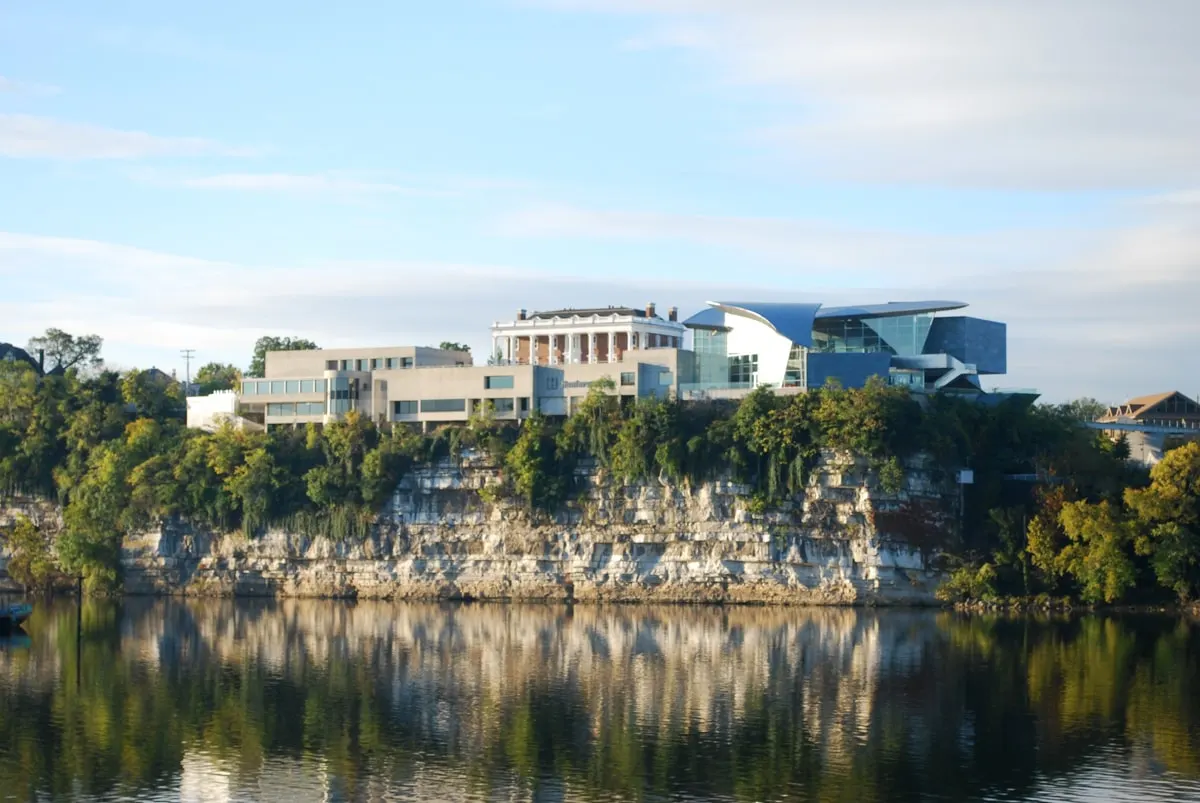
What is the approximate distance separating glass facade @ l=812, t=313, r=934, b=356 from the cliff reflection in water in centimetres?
2882

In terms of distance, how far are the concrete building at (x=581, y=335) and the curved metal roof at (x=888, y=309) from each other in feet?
41.8

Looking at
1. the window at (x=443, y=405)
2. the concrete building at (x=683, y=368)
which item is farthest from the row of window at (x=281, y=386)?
the window at (x=443, y=405)

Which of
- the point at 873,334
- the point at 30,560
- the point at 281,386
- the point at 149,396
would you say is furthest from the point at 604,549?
the point at 149,396

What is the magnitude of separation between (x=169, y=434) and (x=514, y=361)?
84.8ft

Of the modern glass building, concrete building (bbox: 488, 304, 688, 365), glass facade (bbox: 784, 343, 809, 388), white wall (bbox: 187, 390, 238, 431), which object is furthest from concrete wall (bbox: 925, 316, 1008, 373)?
white wall (bbox: 187, 390, 238, 431)

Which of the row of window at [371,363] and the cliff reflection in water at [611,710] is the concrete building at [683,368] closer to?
the row of window at [371,363]

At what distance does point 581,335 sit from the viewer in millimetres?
128875

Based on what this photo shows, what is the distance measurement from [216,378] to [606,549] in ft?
200

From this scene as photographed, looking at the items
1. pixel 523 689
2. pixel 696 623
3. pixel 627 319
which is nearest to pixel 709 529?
pixel 696 623

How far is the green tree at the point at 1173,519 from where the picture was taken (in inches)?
3728

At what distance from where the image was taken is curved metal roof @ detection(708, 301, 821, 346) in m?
114

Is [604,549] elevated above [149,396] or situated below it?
below

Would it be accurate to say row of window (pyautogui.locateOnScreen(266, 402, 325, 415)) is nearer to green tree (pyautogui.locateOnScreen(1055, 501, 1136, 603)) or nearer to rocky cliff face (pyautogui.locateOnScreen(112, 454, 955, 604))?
rocky cliff face (pyautogui.locateOnScreen(112, 454, 955, 604))

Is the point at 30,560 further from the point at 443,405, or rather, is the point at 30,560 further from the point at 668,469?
the point at 668,469
